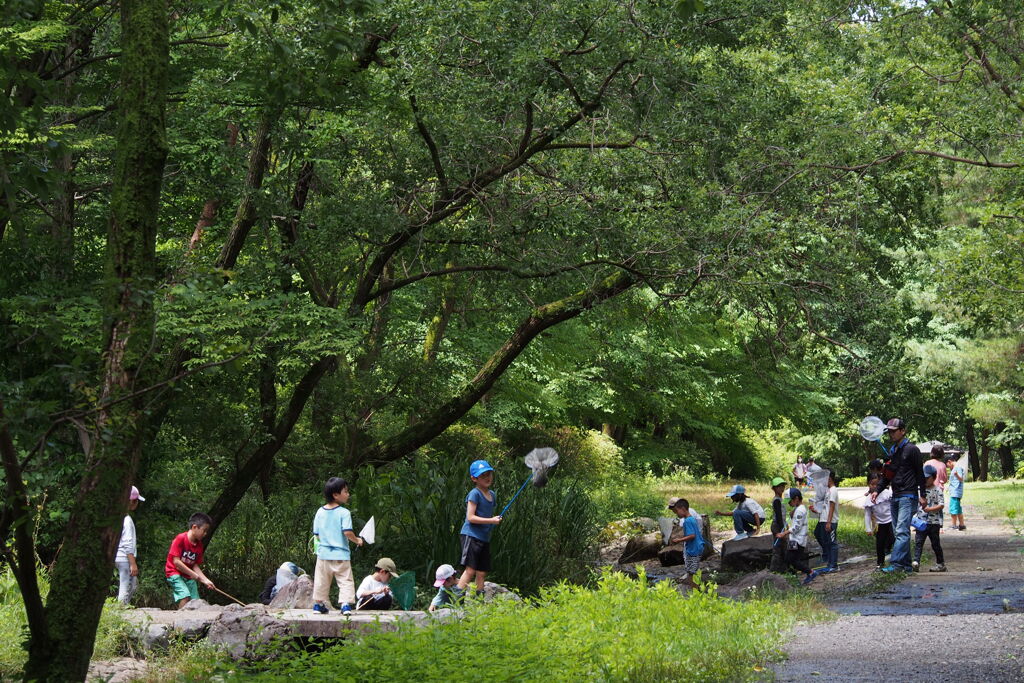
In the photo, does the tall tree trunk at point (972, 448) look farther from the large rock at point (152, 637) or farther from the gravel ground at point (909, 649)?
the large rock at point (152, 637)

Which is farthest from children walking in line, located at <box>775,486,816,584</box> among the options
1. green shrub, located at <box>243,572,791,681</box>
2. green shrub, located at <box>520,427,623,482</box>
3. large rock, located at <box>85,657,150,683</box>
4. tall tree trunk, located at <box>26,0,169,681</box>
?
green shrub, located at <box>520,427,623,482</box>

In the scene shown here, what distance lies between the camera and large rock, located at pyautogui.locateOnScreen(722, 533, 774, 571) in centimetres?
1700

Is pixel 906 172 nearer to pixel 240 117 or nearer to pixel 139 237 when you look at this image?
pixel 240 117

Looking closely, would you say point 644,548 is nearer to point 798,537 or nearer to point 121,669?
point 798,537

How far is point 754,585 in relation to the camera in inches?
564

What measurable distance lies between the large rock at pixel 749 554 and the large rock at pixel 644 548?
3.21 m

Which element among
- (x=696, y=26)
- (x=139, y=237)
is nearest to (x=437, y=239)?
(x=696, y=26)

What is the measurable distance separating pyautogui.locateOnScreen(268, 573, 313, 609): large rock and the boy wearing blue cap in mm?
1614

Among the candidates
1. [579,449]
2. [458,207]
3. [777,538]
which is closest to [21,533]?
[458,207]

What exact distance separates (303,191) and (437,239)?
1941mm

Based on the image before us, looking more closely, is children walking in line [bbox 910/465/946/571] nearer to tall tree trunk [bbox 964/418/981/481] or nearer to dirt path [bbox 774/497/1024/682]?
dirt path [bbox 774/497/1024/682]

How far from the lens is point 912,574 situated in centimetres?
1420

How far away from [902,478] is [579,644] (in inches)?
284

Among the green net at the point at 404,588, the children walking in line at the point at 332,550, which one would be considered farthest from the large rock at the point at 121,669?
the green net at the point at 404,588
